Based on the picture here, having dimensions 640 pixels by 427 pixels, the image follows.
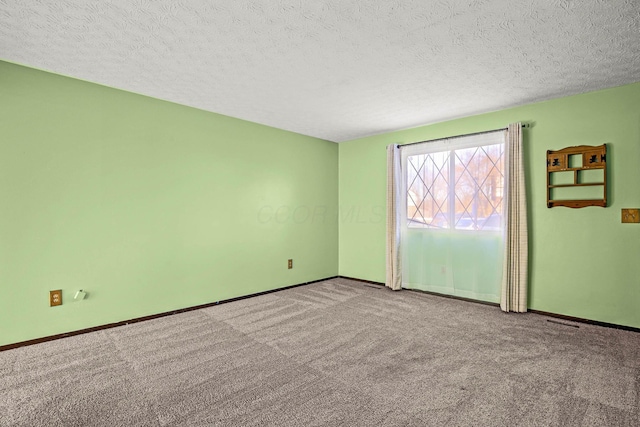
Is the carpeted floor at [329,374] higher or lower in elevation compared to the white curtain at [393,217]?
lower

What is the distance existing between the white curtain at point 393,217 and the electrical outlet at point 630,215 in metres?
2.36

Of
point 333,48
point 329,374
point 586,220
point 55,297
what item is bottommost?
point 329,374

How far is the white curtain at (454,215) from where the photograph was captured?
3713 mm

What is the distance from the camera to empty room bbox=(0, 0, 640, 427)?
186 cm

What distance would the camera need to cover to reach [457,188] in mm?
3986

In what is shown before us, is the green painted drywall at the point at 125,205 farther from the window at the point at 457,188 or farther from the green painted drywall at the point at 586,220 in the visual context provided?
the green painted drywall at the point at 586,220

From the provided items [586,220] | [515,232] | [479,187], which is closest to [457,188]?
[479,187]

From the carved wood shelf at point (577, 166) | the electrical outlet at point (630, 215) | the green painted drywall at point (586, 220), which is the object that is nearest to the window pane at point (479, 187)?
the green painted drywall at point (586, 220)

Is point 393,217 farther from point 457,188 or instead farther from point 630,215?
point 630,215

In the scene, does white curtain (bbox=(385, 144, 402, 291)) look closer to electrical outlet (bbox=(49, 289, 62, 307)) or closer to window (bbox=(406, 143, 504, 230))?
window (bbox=(406, 143, 504, 230))

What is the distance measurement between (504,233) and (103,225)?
4277 mm

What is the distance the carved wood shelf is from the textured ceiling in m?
0.62

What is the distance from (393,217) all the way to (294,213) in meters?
1.49

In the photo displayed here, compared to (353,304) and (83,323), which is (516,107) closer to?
(353,304)
